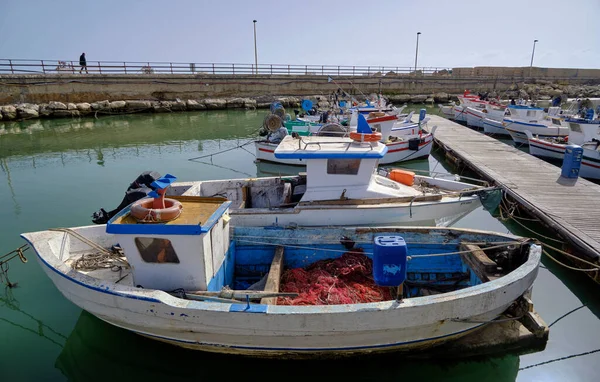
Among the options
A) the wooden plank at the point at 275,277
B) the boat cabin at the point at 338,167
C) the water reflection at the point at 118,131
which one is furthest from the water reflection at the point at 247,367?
the water reflection at the point at 118,131

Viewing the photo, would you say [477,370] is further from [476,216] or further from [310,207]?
[476,216]

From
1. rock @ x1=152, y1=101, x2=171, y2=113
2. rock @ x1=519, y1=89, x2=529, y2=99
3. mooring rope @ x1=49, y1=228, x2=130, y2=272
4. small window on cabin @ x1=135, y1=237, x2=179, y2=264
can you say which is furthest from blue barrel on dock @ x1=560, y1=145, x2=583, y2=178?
rock @ x1=519, y1=89, x2=529, y2=99

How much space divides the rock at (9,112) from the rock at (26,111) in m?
0.30

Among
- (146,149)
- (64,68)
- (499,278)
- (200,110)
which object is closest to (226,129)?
(146,149)

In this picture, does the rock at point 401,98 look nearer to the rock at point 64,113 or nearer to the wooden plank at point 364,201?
the rock at point 64,113

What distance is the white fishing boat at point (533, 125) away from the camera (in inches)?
810

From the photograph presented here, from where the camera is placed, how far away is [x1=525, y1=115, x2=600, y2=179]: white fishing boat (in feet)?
44.8

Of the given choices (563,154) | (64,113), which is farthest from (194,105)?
(563,154)

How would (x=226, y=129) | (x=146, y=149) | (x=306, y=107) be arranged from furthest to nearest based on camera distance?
(x=226, y=129)
(x=306, y=107)
(x=146, y=149)

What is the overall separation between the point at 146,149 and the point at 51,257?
617 inches

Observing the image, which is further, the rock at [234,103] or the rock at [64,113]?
the rock at [234,103]

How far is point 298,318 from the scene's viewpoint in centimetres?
469

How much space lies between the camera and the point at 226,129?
87.9 feet

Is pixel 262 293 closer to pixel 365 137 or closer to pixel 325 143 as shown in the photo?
pixel 325 143
